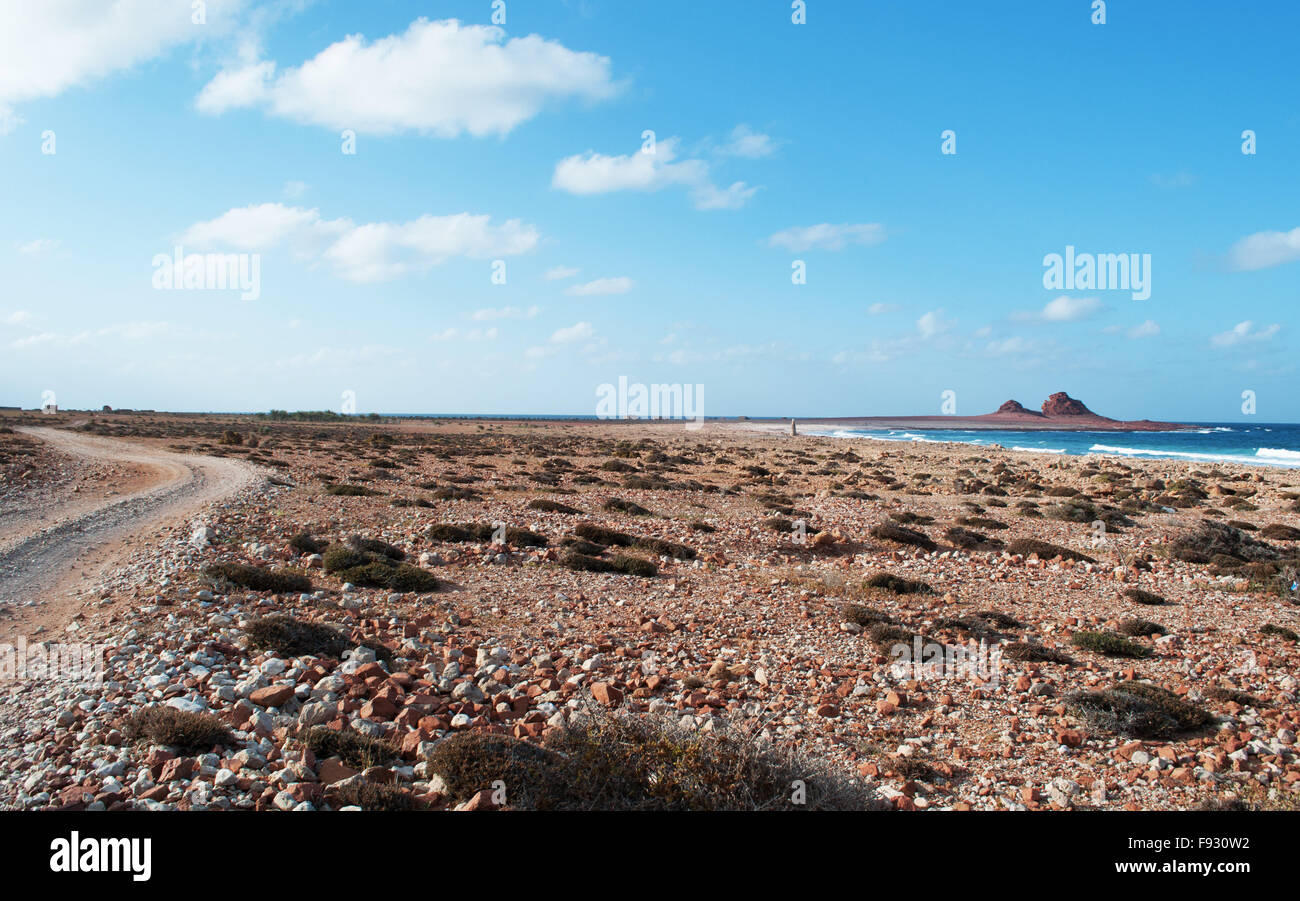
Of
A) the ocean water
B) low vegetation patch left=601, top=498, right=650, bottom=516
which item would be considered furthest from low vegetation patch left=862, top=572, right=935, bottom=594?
the ocean water

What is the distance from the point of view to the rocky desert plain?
5199 mm

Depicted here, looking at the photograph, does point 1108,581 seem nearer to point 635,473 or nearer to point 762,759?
point 762,759

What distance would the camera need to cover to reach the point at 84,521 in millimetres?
15859

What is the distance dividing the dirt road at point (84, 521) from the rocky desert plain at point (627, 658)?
140mm

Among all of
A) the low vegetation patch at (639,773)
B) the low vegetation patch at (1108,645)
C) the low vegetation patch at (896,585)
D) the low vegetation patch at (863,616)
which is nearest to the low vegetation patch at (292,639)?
the low vegetation patch at (639,773)

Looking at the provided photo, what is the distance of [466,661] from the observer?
27.8ft

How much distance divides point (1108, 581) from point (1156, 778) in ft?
31.9

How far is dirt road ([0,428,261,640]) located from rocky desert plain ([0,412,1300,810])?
0.46ft

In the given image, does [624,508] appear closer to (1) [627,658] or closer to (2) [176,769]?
(1) [627,658]

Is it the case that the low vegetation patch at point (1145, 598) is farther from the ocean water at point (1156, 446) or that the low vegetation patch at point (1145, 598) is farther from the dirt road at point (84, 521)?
the ocean water at point (1156, 446)

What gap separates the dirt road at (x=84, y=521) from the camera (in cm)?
963

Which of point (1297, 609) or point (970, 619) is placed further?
point (1297, 609)

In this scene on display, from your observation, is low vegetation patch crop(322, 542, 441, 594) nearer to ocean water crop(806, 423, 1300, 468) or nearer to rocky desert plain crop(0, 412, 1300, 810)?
rocky desert plain crop(0, 412, 1300, 810)
